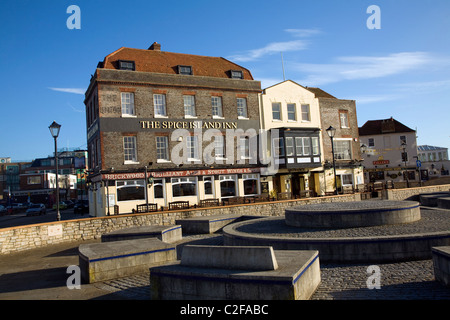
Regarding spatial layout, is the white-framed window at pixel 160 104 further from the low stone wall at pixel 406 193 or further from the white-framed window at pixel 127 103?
the low stone wall at pixel 406 193

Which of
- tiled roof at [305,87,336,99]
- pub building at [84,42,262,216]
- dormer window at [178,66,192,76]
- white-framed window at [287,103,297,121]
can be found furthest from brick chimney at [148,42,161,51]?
tiled roof at [305,87,336,99]

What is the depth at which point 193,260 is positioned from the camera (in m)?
7.34

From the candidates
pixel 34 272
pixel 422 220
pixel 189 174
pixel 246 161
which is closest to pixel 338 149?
pixel 246 161

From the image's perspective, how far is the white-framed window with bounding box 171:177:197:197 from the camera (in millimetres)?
28702

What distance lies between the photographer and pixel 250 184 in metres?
32.1

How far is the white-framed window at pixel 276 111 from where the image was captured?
34000 millimetres

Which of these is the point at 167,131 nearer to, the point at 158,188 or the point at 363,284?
the point at 158,188

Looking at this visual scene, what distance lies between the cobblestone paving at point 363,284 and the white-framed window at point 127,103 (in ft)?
65.7

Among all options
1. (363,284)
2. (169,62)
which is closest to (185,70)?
(169,62)

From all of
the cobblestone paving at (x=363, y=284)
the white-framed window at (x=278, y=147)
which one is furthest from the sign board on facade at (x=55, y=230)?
the white-framed window at (x=278, y=147)

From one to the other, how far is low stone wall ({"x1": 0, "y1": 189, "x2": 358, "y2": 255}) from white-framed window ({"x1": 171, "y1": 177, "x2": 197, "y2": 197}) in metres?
7.45

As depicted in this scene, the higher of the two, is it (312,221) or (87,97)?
(87,97)
